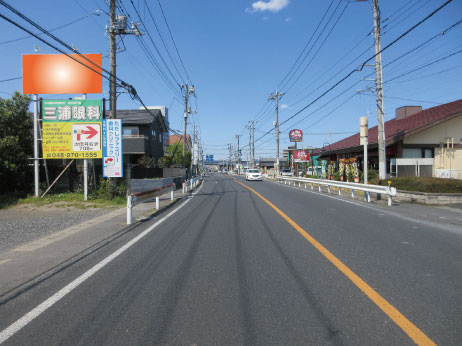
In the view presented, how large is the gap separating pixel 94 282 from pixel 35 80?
1558 centimetres

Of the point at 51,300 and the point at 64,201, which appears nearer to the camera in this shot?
the point at 51,300

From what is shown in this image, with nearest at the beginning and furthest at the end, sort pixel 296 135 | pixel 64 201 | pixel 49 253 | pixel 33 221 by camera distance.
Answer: pixel 49 253, pixel 33 221, pixel 64 201, pixel 296 135

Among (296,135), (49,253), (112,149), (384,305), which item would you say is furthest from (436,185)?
(296,135)

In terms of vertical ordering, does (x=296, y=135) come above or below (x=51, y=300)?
above

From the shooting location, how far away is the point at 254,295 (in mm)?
4094

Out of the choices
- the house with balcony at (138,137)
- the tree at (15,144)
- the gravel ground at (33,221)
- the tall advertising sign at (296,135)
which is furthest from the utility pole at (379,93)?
the tall advertising sign at (296,135)

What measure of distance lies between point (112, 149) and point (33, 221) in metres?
4.68

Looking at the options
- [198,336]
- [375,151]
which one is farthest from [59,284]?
Result: [375,151]

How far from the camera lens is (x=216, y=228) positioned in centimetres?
865

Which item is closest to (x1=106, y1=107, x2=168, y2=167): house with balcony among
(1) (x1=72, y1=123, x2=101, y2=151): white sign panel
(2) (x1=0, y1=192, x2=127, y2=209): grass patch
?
(2) (x1=0, y1=192, x2=127, y2=209): grass patch

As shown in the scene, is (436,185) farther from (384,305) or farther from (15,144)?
(15,144)

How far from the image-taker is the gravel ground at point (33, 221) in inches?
332

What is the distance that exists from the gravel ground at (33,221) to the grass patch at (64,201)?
693 millimetres

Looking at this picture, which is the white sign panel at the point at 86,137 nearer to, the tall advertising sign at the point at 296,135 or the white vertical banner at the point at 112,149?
the white vertical banner at the point at 112,149
